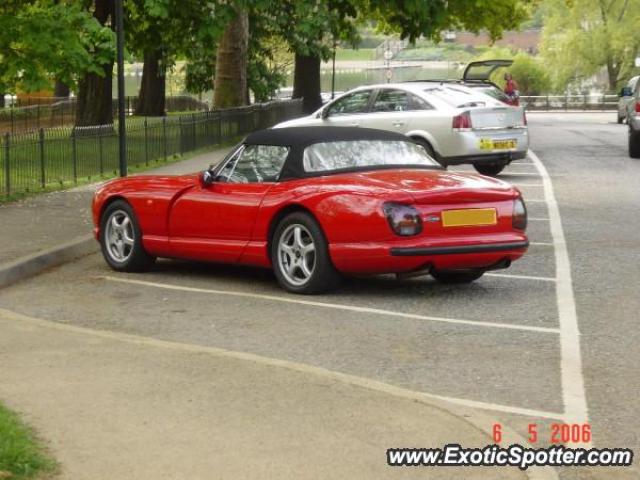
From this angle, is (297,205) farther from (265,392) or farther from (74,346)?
(265,392)

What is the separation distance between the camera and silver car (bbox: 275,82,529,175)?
72.7 feet

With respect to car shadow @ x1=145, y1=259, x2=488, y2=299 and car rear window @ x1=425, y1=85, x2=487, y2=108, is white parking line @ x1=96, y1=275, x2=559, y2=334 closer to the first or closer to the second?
car shadow @ x1=145, y1=259, x2=488, y2=299

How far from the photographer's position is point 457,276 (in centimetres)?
1179

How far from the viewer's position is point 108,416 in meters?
6.76

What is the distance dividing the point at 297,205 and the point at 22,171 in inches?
411

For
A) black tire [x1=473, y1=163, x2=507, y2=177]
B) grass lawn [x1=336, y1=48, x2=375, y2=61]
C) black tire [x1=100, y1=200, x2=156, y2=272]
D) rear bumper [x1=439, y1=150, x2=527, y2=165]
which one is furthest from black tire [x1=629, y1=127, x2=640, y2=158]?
grass lawn [x1=336, y1=48, x2=375, y2=61]

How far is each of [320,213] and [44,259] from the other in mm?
3535

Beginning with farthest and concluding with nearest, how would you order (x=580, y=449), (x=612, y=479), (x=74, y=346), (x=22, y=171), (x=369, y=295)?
(x=22, y=171), (x=369, y=295), (x=74, y=346), (x=580, y=449), (x=612, y=479)

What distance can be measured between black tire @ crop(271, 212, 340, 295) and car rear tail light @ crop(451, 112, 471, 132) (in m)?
11.1

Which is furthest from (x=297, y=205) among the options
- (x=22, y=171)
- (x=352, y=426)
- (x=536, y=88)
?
(x=536, y=88)

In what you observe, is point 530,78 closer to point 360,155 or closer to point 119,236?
point 119,236

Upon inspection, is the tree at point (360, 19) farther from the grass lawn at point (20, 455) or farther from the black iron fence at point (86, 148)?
the grass lawn at point (20, 455)

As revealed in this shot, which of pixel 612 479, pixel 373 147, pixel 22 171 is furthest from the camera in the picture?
pixel 22 171

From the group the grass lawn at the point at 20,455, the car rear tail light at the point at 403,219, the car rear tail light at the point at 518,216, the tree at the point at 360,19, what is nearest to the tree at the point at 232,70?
the tree at the point at 360,19
